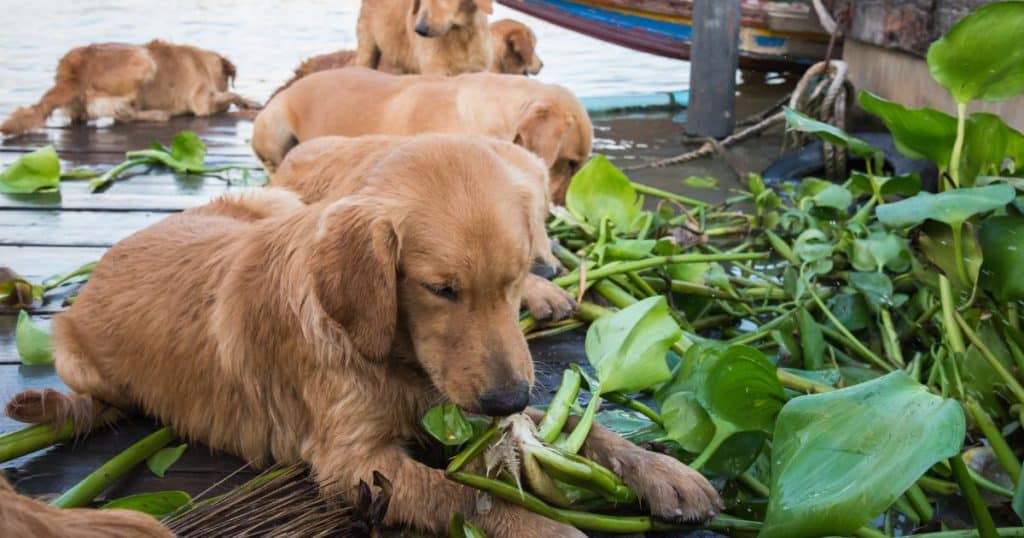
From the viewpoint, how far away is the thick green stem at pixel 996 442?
229 cm

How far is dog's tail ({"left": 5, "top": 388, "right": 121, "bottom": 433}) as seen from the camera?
2.55 m

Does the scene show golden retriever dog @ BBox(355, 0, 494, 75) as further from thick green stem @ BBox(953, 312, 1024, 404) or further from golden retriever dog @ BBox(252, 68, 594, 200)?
thick green stem @ BBox(953, 312, 1024, 404)

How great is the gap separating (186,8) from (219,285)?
2052 centimetres

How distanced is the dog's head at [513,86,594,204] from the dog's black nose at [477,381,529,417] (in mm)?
2395

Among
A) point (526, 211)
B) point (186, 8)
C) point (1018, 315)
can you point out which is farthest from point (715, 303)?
point (186, 8)

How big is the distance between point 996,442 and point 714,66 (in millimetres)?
5370

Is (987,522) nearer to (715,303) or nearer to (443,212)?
(443,212)

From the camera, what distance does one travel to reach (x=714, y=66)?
Result: 738 centimetres

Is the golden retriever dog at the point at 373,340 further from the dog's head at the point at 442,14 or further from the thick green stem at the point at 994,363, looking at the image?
the dog's head at the point at 442,14

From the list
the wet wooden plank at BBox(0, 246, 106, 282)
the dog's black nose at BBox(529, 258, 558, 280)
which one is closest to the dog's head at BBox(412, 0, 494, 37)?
the wet wooden plank at BBox(0, 246, 106, 282)

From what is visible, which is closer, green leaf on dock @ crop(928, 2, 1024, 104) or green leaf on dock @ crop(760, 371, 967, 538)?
green leaf on dock @ crop(760, 371, 967, 538)

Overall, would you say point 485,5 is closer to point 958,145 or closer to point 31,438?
point 958,145

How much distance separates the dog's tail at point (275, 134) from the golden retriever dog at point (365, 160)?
178 cm

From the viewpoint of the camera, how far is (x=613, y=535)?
226cm
